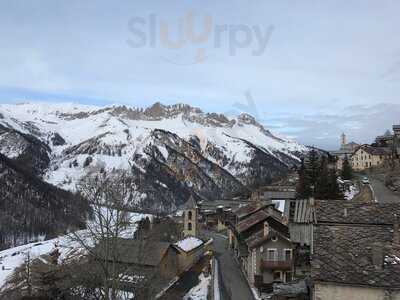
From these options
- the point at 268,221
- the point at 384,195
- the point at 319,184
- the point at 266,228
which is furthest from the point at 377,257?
the point at 384,195

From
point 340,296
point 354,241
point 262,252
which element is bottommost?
point 262,252

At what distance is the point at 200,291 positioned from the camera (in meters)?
47.0

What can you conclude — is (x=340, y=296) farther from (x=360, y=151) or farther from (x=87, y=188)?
(x=360, y=151)

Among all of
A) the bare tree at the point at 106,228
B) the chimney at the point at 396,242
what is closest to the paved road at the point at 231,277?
the bare tree at the point at 106,228

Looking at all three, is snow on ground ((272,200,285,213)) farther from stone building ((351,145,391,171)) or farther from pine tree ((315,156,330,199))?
stone building ((351,145,391,171))

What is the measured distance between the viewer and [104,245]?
29297mm

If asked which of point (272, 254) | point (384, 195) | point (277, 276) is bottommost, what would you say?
point (277, 276)

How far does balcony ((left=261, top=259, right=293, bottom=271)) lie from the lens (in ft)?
147

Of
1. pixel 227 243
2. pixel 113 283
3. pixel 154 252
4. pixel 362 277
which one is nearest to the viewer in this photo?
pixel 362 277

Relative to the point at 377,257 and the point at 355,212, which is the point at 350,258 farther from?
the point at 355,212

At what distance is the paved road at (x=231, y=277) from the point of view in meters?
41.7

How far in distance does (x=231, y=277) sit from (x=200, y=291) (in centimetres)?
418

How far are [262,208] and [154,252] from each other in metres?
15.2

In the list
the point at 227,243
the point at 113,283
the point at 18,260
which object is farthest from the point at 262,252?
the point at 18,260
